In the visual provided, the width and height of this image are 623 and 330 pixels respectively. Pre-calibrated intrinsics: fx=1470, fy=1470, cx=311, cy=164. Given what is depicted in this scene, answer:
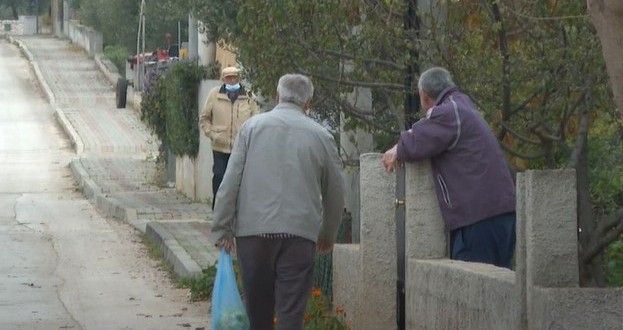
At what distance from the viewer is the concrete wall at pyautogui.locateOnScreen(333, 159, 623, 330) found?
21.0 feet

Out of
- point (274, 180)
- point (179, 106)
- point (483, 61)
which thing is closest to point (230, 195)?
point (274, 180)

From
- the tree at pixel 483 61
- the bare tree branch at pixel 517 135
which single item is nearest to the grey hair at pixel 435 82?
the tree at pixel 483 61

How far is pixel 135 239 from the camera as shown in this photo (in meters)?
16.4

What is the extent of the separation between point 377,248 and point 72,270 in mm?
5585

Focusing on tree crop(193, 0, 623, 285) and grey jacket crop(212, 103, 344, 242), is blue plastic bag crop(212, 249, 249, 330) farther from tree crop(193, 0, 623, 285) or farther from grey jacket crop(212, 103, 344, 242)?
tree crop(193, 0, 623, 285)

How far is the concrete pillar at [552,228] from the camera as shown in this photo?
649 cm

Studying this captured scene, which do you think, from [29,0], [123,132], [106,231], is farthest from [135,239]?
[29,0]

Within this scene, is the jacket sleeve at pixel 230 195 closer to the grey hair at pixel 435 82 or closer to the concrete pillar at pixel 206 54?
the grey hair at pixel 435 82

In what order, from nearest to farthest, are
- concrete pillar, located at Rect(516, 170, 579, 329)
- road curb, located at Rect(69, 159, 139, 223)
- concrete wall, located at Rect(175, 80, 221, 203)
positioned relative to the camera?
concrete pillar, located at Rect(516, 170, 579, 329) → road curb, located at Rect(69, 159, 139, 223) → concrete wall, located at Rect(175, 80, 221, 203)

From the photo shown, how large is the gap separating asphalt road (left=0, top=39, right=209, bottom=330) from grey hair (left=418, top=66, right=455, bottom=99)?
308 centimetres

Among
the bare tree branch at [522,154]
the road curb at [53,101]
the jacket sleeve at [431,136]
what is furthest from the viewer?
the road curb at [53,101]

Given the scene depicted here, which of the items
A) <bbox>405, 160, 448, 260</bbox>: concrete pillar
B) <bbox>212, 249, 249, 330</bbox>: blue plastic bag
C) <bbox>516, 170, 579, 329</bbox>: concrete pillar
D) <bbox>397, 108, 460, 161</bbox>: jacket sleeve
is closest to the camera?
<bbox>516, 170, 579, 329</bbox>: concrete pillar

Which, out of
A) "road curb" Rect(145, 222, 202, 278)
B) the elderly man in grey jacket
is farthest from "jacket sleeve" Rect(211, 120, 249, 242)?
"road curb" Rect(145, 222, 202, 278)

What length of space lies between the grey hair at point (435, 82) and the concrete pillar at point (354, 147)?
2.02m
